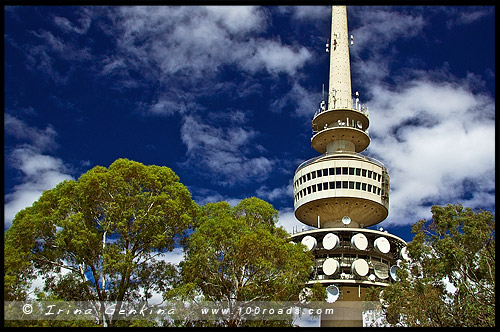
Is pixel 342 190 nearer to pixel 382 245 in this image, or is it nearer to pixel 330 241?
pixel 330 241

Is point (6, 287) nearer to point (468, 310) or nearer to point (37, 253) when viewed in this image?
point (37, 253)

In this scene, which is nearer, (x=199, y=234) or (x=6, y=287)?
(x=6, y=287)

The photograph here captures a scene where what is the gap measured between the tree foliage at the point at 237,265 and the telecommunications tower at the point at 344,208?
64.0ft

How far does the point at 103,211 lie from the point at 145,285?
496 centimetres

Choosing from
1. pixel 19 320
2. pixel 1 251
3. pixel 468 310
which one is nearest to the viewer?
pixel 1 251

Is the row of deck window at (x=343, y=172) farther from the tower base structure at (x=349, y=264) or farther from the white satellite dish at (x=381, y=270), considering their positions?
the white satellite dish at (x=381, y=270)

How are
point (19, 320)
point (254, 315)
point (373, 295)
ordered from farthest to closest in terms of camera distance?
1. point (373, 295)
2. point (254, 315)
3. point (19, 320)

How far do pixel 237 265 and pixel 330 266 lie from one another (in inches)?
994

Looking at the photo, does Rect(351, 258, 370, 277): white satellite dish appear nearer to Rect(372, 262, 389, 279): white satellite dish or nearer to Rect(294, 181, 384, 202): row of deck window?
Rect(372, 262, 389, 279): white satellite dish

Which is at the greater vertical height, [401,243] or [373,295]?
[401,243]

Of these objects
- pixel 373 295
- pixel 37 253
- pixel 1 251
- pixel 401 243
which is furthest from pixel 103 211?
pixel 401 243

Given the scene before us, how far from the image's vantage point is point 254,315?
96.6 ft

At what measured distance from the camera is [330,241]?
5406cm

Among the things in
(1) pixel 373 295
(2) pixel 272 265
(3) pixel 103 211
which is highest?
(3) pixel 103 211
